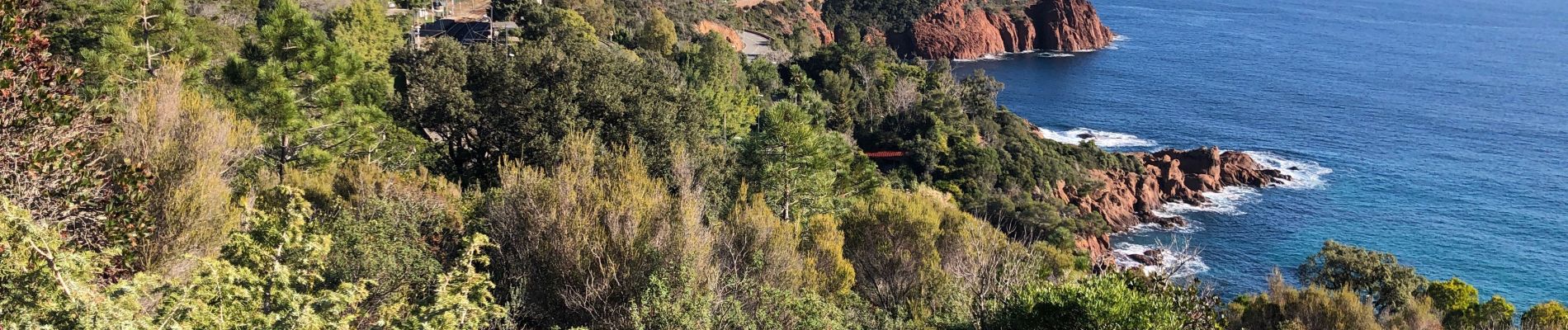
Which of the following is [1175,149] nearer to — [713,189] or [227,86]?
[713,189]

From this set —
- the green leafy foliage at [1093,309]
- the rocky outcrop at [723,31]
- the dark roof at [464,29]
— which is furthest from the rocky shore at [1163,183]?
the green leafy foliage at [1093,309]

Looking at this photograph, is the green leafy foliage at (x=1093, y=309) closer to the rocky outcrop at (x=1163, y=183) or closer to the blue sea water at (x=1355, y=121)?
the blue sea water at (x=1355, y=121)

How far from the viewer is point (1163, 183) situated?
71500mm

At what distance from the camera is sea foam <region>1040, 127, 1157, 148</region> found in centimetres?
8250

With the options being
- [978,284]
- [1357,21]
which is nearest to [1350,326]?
[978,284]

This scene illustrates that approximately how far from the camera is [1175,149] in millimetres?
79375

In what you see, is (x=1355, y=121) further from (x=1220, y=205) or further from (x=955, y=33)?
(x=955, y=33)

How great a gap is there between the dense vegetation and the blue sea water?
14650 mm

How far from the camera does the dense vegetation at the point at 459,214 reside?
1145 cm

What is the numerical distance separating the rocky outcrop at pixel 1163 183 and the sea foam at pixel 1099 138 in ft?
16.5

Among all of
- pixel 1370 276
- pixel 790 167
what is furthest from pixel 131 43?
pixel 1370 276

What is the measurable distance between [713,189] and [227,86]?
1252 centimetres

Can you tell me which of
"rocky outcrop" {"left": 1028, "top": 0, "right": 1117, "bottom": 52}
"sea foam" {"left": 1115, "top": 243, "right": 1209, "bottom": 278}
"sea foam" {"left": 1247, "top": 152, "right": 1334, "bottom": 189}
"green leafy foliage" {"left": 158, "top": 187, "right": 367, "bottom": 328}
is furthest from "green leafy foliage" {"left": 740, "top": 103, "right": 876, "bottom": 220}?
"rocky outcrop" {"left": 1028, "top": 0, "right": 1117, "bottom": 52}

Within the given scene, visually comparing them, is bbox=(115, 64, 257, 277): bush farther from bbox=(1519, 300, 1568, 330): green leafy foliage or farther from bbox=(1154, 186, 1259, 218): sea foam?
bbox=(1154, 186, 1259, 218): sea foam
